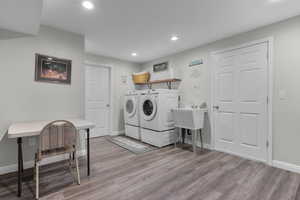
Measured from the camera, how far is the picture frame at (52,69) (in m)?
2.48

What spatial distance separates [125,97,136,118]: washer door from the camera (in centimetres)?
404

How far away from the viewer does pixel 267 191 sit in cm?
181

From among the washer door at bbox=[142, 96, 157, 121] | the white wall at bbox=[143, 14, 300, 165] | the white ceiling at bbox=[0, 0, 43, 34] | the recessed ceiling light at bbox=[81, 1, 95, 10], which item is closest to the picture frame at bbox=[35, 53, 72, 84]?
the white ceiling at bbox=[0, 0, 43, 34]

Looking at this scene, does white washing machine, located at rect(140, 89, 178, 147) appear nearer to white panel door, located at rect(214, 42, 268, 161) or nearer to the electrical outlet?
white panel door, located at rect(214, 42, 268, 161)

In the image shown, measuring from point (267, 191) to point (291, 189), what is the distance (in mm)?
325

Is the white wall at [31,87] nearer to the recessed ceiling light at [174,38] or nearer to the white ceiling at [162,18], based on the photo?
the white ceiling at [162,18]

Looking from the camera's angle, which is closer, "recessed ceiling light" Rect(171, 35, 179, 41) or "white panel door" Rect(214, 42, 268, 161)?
→ "white panel door" Rect(214, 42, 268, 161)

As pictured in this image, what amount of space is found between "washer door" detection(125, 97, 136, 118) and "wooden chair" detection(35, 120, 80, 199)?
7.13ft

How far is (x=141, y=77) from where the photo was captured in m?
4.59

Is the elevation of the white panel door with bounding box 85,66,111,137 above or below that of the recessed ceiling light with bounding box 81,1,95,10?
below

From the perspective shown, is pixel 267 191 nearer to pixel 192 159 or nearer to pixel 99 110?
pixel 192 159

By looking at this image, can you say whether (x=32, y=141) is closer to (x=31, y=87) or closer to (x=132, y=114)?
(x=31, y=87)

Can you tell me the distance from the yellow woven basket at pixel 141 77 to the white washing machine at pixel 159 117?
88cm

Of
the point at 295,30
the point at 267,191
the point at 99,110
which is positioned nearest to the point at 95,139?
the point at 99,110
